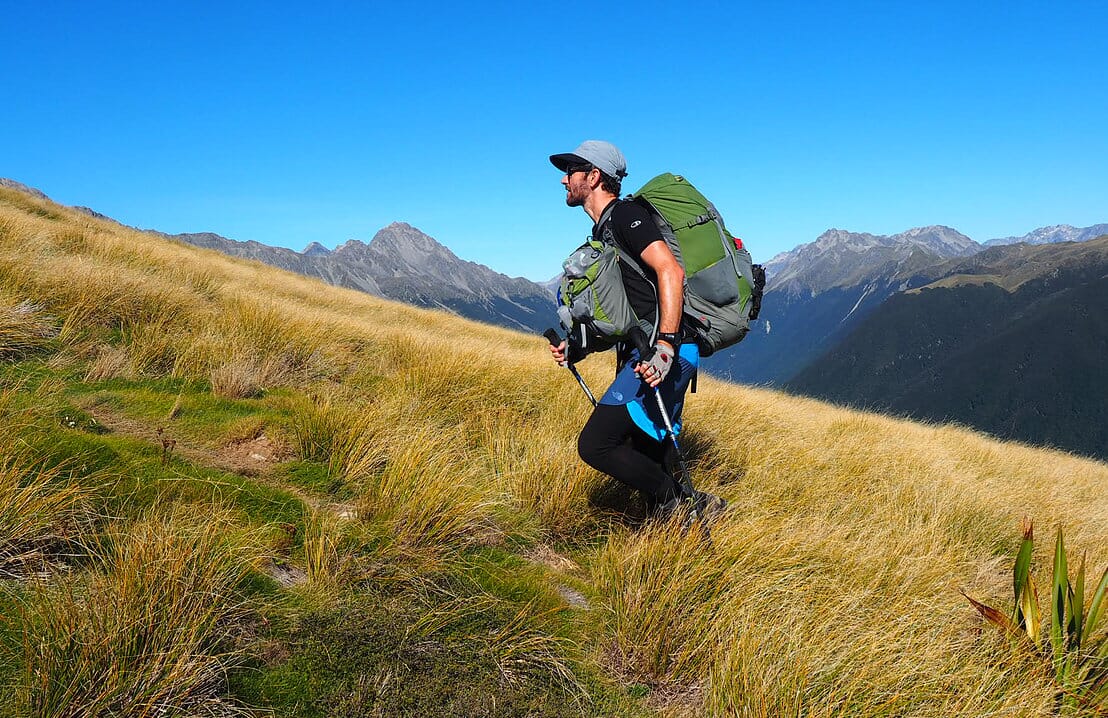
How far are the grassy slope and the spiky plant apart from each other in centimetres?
20

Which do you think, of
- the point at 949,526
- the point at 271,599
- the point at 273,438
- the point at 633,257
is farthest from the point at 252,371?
the point at 949,526

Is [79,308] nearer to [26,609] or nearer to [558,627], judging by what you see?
[26,609]

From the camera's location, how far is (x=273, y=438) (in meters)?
4.47

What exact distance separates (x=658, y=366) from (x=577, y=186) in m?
1.37

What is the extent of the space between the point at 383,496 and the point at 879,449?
6.88 m

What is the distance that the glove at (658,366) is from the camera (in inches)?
130

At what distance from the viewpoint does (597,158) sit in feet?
12.3

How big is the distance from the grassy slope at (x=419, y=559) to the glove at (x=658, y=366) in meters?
1.00

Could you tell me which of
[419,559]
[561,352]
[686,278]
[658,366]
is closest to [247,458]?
[419,559]

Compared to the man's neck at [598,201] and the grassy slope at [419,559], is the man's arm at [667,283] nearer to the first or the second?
the man's neck at [598,201]

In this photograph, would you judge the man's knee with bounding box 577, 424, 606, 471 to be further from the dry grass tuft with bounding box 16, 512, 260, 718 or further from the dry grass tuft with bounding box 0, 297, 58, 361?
the dry grass tuft with bounding box 0, 297, 58, 361

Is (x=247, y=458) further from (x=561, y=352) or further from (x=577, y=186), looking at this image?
(x=577, y=186)

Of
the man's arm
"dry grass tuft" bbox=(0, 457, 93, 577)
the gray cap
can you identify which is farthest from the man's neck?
"dry grass tuft" bbox=(0, 457, 93, 577)

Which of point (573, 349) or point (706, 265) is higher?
point (706, 265)
